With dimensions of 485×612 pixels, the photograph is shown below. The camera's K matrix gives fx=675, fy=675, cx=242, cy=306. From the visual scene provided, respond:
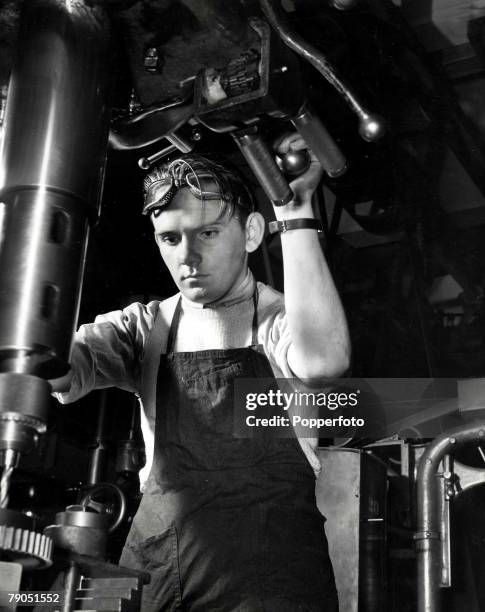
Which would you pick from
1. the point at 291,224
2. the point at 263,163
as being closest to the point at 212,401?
the point at 291,224

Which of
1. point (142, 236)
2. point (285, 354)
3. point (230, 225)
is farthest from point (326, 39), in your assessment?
point (142, 236)

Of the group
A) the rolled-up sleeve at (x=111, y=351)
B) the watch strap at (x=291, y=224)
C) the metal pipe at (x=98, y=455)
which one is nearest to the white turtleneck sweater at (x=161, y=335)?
the rolled-up sleeve at (x=111, y=351)

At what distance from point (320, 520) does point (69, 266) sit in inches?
27.1

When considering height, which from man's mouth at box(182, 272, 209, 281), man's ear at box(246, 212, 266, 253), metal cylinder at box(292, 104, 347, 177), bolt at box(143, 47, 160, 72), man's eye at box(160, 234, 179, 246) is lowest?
metal cylinder at box(292, 104, 347, 177)

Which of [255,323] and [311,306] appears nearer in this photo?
[311,306]

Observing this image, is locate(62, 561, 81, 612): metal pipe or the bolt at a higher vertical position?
the bolt

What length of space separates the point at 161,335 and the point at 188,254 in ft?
0.56

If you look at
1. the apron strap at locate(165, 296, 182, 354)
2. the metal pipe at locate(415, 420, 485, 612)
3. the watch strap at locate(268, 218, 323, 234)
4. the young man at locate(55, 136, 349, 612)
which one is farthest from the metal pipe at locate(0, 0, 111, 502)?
the metal pipe at locate(415, 420, 485, 612)

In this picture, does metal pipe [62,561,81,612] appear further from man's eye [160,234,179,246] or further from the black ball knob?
man's eye [160,234,179,246]

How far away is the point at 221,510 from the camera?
99 cm

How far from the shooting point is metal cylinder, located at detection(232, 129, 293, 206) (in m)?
0.59

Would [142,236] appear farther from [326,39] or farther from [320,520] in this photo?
[320,520]

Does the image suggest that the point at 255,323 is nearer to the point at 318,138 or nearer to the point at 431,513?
the point at 318,138

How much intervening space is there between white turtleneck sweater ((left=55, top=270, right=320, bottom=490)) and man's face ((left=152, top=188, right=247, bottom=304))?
59mm
